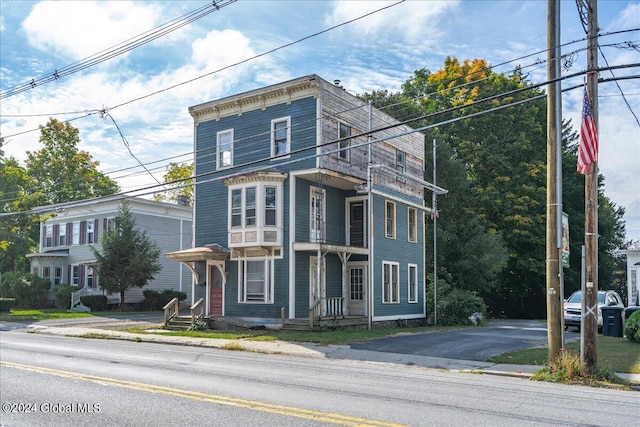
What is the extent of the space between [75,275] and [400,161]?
2677cm

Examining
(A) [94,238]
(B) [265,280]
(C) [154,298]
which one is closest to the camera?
(B) [265,280]

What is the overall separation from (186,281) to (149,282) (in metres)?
4.00

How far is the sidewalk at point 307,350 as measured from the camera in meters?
14.4

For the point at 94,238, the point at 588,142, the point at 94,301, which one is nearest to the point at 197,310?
the point at 94,301

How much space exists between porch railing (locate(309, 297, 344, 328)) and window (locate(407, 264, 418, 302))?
6244 mm

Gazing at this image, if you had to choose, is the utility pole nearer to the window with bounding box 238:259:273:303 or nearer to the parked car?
the parked car

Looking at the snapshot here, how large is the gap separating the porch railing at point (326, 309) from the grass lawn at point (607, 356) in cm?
891

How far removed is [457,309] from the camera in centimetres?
3331

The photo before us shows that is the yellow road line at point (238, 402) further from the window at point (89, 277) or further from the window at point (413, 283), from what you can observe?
the window at point (89, 277)

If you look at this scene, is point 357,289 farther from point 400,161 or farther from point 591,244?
point 591,244

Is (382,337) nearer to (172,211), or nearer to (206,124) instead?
(206,124)

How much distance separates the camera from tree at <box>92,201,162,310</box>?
37.2 meters

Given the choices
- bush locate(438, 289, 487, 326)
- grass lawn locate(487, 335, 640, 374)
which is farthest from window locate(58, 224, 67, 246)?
grass lawn locate(487, 335, 640, 374)

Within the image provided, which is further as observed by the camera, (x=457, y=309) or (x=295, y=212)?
(x=457, y=309)
